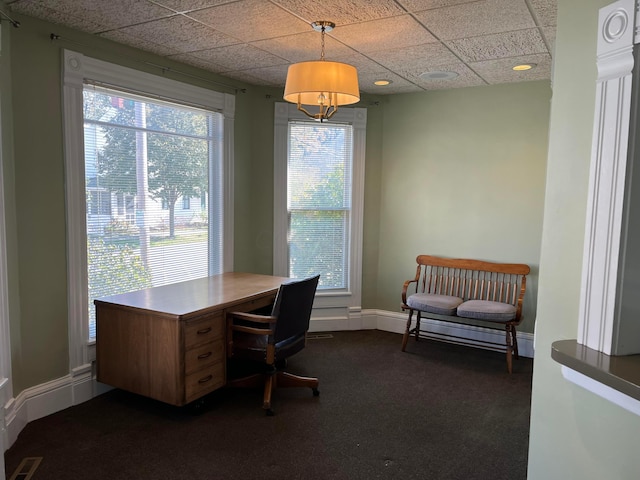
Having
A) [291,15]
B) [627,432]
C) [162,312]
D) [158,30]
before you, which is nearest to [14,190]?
[162,312]

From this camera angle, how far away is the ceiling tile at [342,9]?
2.46m

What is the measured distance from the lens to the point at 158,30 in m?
2.97

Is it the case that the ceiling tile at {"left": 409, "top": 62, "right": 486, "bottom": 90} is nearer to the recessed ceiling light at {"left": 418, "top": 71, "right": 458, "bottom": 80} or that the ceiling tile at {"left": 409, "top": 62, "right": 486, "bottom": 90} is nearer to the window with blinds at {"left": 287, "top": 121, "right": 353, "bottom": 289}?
the recessed ceiling light at {"left": 418, "top": 71, "right": 458, "bottom": 80}

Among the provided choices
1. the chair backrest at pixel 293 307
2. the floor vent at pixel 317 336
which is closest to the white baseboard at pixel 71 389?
the floor vent at pixel 317 336

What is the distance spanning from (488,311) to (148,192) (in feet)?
9.26

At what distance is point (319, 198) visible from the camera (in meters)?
4.77

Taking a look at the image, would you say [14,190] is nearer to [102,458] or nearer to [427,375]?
[102,458]

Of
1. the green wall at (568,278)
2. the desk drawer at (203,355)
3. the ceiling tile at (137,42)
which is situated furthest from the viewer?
the ceiling tile at (137,42)

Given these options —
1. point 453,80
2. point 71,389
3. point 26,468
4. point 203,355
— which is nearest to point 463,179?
point 453,80

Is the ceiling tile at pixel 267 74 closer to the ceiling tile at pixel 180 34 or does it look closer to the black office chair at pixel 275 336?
the ceiling tile at pixel 180 34

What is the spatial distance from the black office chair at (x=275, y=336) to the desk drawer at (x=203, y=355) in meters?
0.09

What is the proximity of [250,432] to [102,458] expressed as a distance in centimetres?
78

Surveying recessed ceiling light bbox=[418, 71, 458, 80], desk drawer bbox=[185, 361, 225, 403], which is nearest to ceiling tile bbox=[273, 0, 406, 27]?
recessed ceiling light bbox=[418, 71, 458, 80]

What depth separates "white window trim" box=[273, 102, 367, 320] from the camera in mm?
4590
